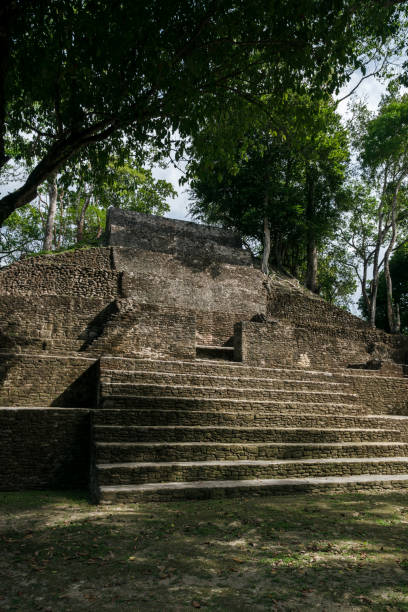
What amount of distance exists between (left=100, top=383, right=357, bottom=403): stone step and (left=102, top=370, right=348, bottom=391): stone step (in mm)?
227

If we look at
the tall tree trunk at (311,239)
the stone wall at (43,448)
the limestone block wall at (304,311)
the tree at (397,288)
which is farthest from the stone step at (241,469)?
the tree at (397,288)

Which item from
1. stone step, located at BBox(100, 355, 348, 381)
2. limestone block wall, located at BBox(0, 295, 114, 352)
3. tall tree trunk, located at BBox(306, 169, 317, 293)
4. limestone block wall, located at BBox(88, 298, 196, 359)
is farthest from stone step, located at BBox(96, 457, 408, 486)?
tall tree trunk, located at BBox(306, 169, 317, 293)

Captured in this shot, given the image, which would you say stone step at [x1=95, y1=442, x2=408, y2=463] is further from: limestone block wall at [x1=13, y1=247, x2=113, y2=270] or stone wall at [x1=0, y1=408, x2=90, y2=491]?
limestone block wall at [x1=13, y1=247, x2=113, y2=270]

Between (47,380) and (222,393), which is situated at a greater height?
(47,380)

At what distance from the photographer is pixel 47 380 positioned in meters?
7.64

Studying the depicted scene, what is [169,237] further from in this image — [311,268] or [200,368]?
[311,268]

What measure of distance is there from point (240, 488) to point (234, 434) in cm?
115

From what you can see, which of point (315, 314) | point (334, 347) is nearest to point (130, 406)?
point (334, 347)

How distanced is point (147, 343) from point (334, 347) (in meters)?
6.24

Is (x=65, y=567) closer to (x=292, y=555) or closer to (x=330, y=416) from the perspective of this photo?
(x=292, y=555)

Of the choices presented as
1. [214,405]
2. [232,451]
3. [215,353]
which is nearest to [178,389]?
[214,405]

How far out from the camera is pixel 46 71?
550 cm

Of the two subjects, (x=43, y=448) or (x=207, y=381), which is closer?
(x=43, y=448)

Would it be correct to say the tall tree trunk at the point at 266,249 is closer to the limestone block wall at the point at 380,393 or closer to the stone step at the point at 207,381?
the limestone block wall at the point at 380,393
